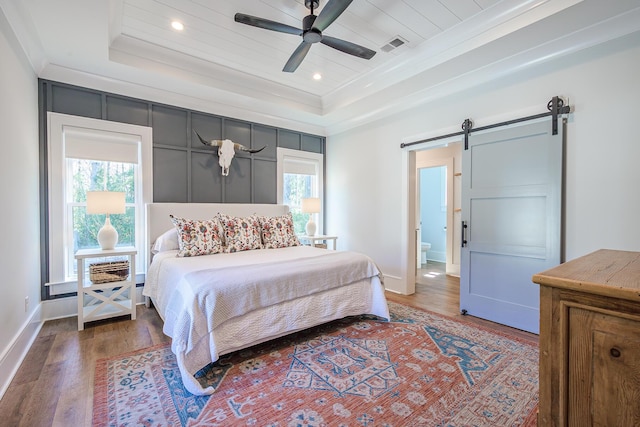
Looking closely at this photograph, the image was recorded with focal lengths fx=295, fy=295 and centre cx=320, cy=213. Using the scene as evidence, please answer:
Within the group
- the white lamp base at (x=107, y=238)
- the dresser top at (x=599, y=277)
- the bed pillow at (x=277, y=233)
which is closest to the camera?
the dresser top at (x=599, y=277)

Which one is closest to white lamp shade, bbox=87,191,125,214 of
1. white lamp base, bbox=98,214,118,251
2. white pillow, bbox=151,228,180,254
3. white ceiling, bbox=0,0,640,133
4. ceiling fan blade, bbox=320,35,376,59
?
white lamp base, bbox=98,214,118,251

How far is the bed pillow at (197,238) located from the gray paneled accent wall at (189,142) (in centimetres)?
81

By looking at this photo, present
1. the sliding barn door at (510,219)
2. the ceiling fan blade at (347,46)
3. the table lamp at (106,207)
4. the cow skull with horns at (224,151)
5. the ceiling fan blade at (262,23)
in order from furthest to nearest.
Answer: the cow skull with horns at (224,151) → the table lamp at (106,207) → the sliding barn door at (510,219) → the ceiling fan blade at (347,46) → the ceiling fan blade at (262,23)

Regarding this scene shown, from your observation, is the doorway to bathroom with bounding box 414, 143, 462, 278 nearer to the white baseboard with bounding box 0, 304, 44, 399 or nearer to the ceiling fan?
the ceiling fan

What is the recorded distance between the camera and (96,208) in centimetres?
302

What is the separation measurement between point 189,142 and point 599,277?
422cm

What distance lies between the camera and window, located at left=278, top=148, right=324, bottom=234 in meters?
4.97

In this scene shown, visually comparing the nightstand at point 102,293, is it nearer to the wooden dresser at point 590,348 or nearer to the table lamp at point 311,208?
the table lamp at point 311,208

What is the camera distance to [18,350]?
88.5 inches

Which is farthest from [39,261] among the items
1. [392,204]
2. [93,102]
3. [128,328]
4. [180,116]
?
[392,204]

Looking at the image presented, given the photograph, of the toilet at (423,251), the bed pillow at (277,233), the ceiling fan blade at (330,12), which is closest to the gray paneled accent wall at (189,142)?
the bed pillow at (277,233)

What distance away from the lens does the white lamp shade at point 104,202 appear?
301 centimetres

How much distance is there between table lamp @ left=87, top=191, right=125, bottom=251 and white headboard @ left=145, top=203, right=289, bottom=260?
1.44 ft

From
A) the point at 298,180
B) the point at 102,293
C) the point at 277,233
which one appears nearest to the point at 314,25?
the point at 277,233
